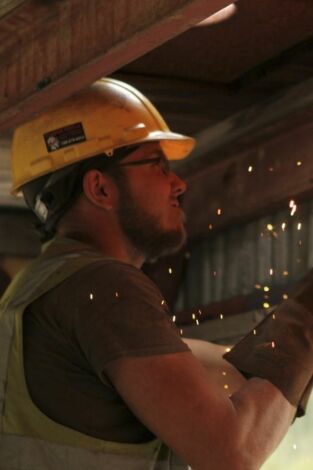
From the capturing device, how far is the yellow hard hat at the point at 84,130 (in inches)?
138

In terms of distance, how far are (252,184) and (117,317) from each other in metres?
2.46

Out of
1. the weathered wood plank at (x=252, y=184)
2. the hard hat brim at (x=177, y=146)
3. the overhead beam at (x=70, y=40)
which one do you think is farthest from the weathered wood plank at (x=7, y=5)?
the weathered wood plank at (x=252, y=184)

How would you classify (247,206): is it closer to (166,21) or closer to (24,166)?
(24,166)

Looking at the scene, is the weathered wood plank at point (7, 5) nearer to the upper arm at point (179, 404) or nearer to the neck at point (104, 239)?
the neck at point (104, 239)

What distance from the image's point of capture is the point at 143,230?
3.36 meters

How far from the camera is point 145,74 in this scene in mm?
4559

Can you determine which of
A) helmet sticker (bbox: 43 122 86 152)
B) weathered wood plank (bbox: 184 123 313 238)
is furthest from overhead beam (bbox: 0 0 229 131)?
weathered wood plank (bbox: 184 123 313 238)

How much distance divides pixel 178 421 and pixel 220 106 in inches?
95.5

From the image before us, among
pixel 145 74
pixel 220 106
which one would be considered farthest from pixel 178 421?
pixel 220 106

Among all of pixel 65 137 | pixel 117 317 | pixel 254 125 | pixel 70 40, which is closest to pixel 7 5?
pixel 70 40

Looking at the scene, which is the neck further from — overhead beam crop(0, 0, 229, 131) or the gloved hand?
the gloved hand

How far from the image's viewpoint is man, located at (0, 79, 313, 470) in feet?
9.05

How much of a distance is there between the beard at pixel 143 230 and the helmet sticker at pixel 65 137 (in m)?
0.17

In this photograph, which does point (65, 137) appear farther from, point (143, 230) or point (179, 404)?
point (179, 404)
